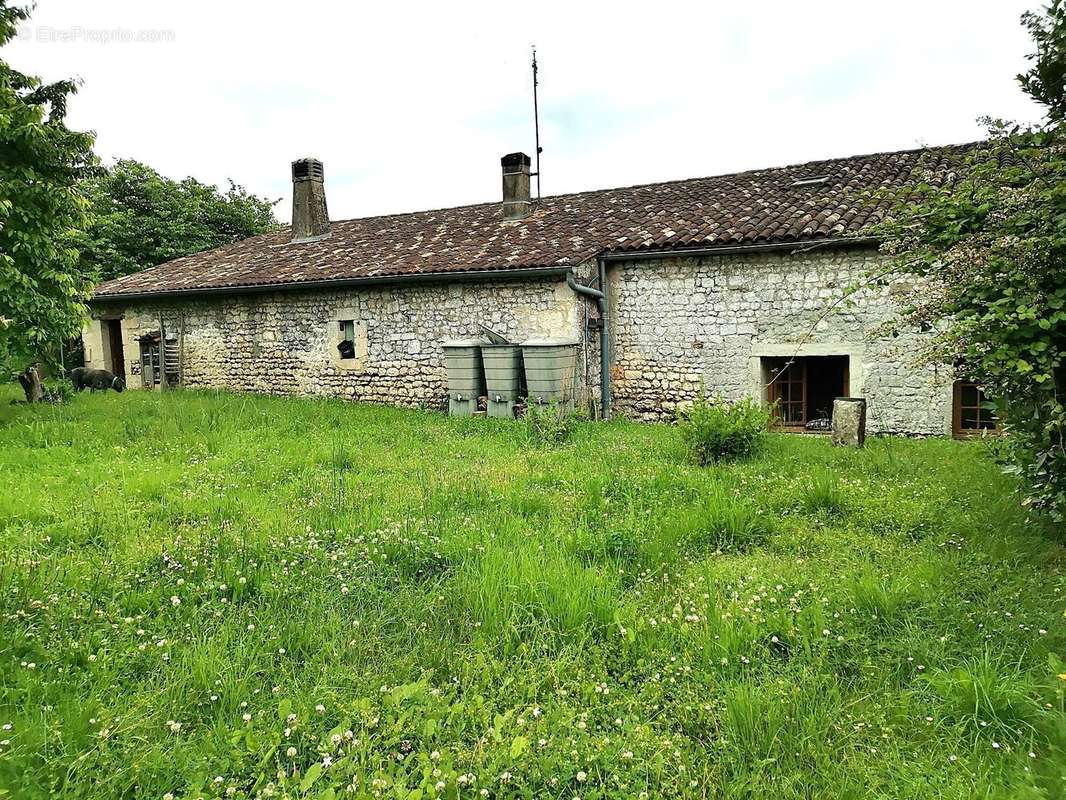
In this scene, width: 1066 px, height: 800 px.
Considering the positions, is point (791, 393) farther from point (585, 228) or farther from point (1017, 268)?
point (1017, 268)

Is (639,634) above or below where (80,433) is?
below

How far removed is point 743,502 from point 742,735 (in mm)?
2845

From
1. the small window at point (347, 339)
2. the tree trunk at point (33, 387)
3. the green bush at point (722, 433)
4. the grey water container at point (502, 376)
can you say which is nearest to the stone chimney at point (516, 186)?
the small window at point (347, 339)

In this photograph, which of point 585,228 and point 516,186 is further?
point 516,186

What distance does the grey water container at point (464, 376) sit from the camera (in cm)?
1111

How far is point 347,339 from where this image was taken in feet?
43.8

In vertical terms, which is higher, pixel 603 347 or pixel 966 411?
pixel 603 347

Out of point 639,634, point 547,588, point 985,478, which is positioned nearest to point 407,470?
point 547,588

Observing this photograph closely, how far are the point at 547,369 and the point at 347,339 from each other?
5.22 m

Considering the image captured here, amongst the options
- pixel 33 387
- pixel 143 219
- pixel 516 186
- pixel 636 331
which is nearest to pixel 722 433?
pixel 636 331

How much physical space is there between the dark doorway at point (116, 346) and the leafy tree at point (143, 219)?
561 centimetres

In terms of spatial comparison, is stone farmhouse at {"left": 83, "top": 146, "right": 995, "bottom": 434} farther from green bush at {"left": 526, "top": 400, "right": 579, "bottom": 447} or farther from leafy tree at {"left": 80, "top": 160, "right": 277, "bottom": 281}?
leafy tree at {"left": 80, "top": 160, "right": 277, "bottom": 281}

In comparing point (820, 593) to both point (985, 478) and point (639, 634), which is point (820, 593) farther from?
point (985, 478)

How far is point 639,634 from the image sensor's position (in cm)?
338
